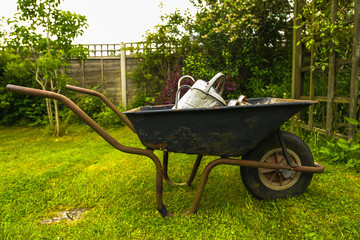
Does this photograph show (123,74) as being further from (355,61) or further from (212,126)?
(212,126)

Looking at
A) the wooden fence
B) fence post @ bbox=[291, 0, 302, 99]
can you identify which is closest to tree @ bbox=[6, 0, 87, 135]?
the wooden fence

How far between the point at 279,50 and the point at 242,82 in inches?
35.6

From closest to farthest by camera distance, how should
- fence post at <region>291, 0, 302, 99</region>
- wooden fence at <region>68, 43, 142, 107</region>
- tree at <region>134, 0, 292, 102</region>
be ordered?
fence post at <region>291, 0, 302, 99</region>, tree at <region>134, 0, 292, 102</region>, wooden fence at <region>68, 43, 142, 107</region>

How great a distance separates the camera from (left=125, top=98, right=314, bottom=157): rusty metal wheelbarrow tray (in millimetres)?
1472

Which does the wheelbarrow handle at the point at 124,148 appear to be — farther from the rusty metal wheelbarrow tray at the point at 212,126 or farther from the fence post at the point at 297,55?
the fence post at the point at 297,55

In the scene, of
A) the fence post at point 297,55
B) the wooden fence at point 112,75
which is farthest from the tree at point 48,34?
the fence post at point 297,55

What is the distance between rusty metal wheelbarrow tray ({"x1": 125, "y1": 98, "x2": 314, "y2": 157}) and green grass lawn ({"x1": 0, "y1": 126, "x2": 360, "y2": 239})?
465 mm

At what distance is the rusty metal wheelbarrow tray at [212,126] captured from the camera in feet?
4.83

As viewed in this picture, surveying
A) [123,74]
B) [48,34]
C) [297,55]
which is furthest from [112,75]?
[297,55]

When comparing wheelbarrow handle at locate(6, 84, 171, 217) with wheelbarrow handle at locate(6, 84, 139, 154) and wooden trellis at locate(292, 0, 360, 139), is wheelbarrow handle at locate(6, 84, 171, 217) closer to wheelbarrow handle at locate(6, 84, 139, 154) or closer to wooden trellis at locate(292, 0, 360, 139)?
wheelbarrow handle at locate(6, 84, 139, 154)

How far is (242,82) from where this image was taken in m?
4.85

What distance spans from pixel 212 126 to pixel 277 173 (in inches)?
26.8

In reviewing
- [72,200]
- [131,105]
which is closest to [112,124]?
[131,105]

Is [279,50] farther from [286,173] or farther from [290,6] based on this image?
[286,173]
